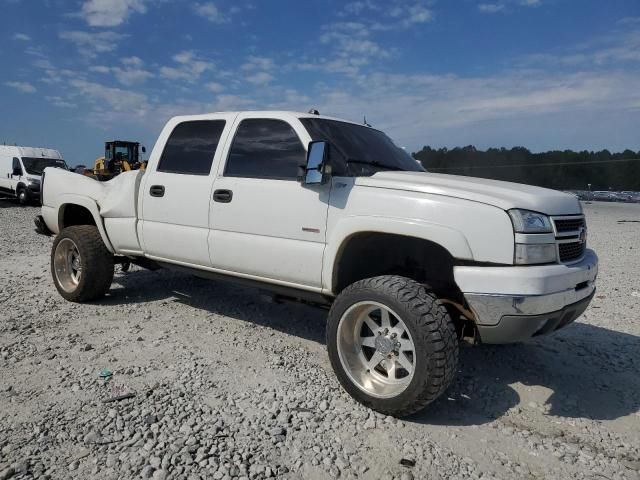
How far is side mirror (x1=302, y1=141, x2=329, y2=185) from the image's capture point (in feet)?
10.8

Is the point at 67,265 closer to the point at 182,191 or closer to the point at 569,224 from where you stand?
the point at 182,191

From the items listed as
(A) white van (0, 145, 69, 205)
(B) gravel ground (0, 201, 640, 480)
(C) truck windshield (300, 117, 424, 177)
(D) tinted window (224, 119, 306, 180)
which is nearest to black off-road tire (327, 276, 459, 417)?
(B) gravel ground (0, 201, 640, 480)

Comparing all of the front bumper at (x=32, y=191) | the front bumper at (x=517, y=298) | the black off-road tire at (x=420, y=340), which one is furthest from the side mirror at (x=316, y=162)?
the front bumper at (x=32, y=191)

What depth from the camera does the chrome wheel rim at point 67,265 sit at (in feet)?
17.7

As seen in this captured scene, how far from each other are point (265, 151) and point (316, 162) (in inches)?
29.6

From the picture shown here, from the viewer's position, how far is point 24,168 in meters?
20.0

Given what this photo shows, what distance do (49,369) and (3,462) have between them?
1220 millimetres

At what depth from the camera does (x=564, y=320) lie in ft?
10.1

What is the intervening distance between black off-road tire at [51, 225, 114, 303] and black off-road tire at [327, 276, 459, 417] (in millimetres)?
3273

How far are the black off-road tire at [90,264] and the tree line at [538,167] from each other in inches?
1017

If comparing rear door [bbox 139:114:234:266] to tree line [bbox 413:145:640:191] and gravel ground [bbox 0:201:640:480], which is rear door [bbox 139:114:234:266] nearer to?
gravel ground [bbox 0:201:640:480]

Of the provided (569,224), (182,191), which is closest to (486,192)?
(569,224)

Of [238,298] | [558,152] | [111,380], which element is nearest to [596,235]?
[238,298]

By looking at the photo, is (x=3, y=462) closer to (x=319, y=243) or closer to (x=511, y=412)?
(x=319, y=243)
